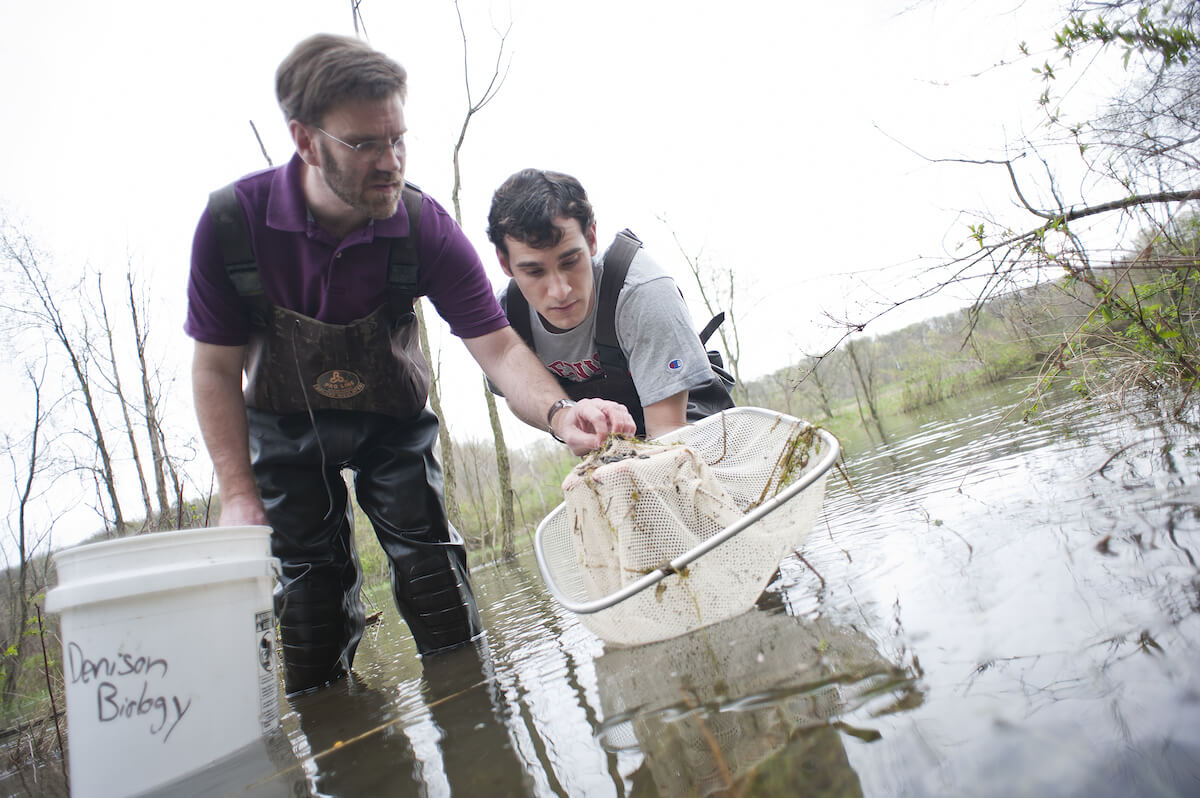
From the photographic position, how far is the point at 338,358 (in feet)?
7.63

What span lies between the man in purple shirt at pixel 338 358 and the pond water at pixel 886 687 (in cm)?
39

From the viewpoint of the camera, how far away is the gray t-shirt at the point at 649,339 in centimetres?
257

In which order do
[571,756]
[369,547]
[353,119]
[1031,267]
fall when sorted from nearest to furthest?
[571,756] < [353,119] < [1031,267] < [369,547]

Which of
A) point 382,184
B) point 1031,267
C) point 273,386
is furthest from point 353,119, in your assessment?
point 1031,267

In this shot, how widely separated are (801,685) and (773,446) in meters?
1.17

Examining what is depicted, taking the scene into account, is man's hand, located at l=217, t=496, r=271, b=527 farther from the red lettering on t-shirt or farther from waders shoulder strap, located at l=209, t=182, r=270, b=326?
A: the red lettering on t-shirt

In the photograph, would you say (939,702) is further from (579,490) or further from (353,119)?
(353,119)

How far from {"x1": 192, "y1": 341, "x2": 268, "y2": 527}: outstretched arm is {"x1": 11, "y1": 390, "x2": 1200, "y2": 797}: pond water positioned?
78 centimetres

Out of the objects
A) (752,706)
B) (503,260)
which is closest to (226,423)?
(503,260)

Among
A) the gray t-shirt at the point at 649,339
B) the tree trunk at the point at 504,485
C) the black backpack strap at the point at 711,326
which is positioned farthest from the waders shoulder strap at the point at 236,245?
the tree trunk at the point at 504,485

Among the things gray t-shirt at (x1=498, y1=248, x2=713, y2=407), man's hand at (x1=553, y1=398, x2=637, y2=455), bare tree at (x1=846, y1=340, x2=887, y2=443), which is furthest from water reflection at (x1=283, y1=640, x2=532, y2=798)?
bare tree at (x1=846, y1=340, x2=887, y2=443)

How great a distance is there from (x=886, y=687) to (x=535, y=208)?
7.11 feet

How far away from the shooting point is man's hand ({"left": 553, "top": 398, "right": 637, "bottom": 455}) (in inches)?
82.5

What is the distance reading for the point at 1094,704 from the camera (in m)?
0.84
